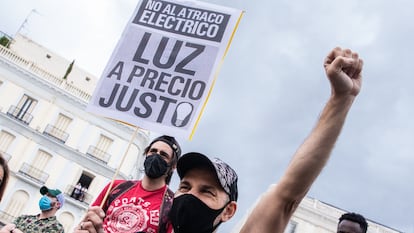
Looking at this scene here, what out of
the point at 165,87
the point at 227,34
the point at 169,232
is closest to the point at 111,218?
the point at 169,232

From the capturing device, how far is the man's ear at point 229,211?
2.18 m

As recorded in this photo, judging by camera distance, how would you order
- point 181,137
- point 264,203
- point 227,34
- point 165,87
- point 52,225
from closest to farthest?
point 264,203, point 181,137, point 165,87, point 227,34, point 52,225

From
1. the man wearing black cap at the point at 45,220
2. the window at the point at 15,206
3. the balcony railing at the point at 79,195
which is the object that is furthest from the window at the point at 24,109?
the man wearing black cap at the point at 45,220

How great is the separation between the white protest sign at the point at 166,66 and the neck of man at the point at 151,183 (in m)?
0.61

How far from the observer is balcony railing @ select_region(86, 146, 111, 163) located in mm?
29922

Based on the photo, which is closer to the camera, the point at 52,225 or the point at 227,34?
the point at 227,34

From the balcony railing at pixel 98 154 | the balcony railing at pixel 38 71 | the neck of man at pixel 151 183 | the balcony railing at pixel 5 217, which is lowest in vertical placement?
the balcony railing at pixel 5 217

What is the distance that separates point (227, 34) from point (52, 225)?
10.0 ft

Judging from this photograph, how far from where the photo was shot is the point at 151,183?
3.43 meters

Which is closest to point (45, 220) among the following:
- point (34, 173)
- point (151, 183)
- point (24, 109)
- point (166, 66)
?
point (151, 183)

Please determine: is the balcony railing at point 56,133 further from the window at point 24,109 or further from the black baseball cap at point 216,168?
the black baseball cap at point 216,168

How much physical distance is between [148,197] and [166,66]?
1.06 metres

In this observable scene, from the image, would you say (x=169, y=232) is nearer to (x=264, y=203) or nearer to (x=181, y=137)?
(x=181, y=137)

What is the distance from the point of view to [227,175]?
2242mm
